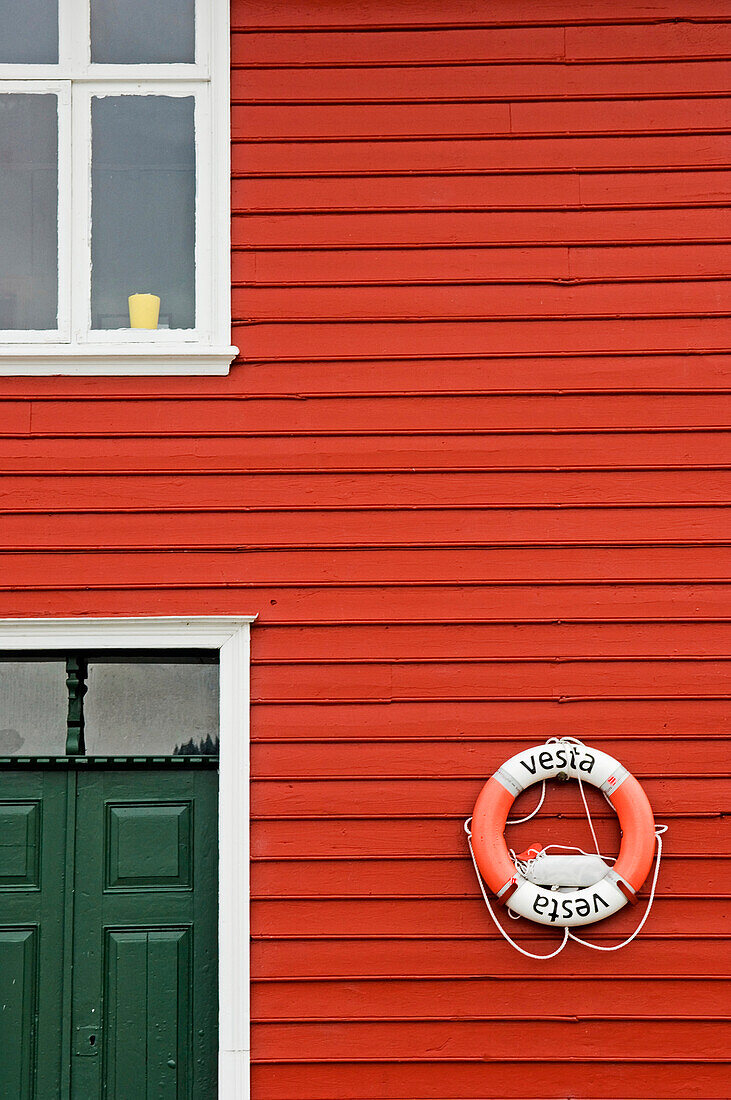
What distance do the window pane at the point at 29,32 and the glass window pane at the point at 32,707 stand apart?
248cm

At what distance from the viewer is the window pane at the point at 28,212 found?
5148 mm

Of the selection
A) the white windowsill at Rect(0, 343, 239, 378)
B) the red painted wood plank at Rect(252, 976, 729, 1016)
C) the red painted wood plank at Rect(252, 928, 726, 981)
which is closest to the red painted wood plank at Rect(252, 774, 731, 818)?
the red painted wood plank at Rect(252, 928, 726, 981)

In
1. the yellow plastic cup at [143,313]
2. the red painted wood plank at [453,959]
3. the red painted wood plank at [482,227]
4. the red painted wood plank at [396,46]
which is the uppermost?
the red painted wood plank at [396,46]

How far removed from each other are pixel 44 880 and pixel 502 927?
175 cm

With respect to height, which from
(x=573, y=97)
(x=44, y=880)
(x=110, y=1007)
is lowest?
(x=110, y=1007)

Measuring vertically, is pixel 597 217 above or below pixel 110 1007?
above

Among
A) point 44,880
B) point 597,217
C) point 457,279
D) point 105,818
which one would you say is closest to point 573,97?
point 597,217

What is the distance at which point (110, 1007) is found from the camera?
15.8ft

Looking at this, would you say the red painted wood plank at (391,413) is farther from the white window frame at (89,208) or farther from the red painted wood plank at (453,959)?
the red painted wood plank at (453,959)

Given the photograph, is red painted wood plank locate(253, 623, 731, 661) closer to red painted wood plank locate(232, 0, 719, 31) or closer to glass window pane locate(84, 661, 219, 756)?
glass window pane locate(84, 661, 219, 756)

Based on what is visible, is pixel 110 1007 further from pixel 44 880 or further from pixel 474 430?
pixel 474 430

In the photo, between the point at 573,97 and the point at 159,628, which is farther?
the point at 573,97

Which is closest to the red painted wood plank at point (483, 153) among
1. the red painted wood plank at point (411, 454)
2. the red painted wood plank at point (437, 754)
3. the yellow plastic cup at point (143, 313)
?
the yellow plastic cup at point (143, 313)

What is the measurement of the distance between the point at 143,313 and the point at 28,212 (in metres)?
0.65
